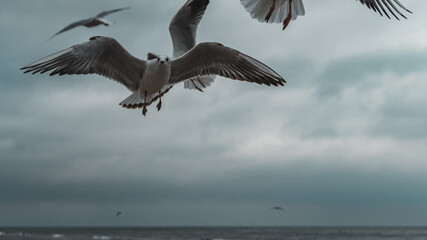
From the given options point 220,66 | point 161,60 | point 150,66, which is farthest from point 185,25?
point 161,60

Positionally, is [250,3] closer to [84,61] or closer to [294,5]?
[294,5]

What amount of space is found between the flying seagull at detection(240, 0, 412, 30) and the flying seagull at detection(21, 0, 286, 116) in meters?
0.62

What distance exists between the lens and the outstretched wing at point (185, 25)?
436 inches

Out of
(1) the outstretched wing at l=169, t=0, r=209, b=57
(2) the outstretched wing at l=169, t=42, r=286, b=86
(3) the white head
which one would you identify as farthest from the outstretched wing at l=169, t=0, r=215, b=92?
(3) the white head

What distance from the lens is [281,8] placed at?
28.5 feet

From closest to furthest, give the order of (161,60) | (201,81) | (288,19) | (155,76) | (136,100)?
1. (288,19)
2. (161,60)
3. (155,76)
4. (136,100)
5. (201,81)

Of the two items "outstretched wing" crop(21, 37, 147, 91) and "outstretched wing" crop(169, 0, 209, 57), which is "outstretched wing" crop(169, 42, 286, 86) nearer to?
"outstretched wing" crop(21, 37, 147, 91)

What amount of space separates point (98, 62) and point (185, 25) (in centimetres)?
322

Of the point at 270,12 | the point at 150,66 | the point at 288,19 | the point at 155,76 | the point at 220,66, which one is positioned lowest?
the point at 155,76

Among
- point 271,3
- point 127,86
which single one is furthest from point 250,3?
point 127,86

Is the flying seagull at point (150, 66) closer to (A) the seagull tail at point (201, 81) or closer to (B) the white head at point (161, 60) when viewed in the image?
(B) the white head at point (161, 60)

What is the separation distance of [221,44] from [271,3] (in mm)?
963

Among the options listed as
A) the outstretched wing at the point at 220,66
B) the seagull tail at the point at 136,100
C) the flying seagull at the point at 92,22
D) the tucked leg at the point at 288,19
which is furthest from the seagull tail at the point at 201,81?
the tucked leg at the point at 288,19

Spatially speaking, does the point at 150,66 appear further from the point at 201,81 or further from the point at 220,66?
the point at 201,81
